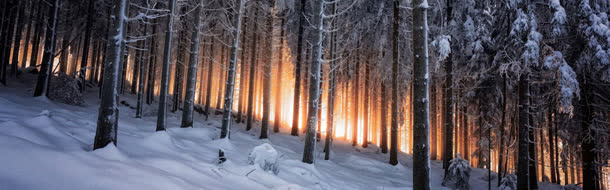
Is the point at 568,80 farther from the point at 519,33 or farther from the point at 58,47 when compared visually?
the point at 58,47

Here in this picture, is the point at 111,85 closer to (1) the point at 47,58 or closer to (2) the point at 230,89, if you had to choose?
(2) the point at 230,89

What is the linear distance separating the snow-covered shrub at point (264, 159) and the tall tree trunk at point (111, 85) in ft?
8.63

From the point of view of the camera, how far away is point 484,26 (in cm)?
1239

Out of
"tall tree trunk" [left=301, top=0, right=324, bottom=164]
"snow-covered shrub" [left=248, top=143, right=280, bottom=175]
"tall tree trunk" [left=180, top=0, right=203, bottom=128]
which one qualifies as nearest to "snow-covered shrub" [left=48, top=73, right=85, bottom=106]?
"tall tree trunk" [left=180, top=0, right=203, bottom=128]

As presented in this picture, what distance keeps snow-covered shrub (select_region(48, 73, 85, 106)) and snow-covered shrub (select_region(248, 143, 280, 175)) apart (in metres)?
12.7

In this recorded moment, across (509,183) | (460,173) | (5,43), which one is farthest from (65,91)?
(509,183)

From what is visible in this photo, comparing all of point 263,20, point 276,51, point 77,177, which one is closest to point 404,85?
point 276,51

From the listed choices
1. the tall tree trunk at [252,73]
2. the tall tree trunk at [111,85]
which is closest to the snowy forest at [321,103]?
the tall tree trunk at [111,85]

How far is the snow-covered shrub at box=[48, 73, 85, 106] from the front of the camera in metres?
13.5

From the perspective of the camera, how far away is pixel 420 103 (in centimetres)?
619

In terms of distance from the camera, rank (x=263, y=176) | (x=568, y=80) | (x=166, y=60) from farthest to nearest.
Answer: (x=166, y=60), (x=568, y=80), (x=263, y=176)

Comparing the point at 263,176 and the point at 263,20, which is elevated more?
the point at 263,20

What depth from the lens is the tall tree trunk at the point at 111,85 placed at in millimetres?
4766

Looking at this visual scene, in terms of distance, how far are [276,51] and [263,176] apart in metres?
15.0
